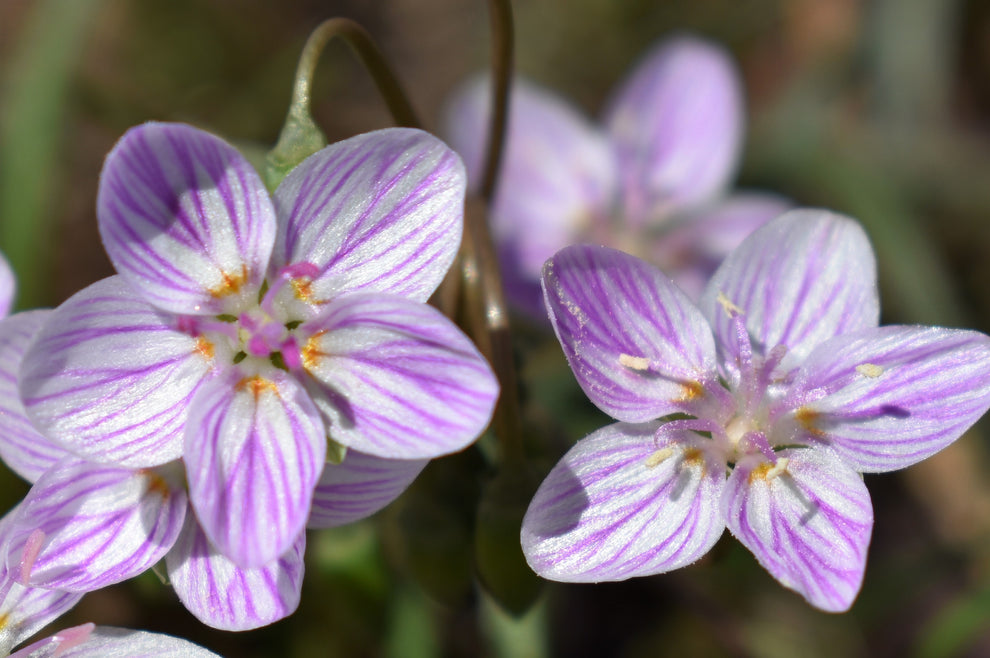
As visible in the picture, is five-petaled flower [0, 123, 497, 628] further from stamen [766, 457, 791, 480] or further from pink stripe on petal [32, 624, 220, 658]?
stamen [766, 457, 791, 480]

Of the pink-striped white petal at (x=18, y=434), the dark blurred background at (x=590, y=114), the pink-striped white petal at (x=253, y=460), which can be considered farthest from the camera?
the dark blurred background at (x=590, y=114)

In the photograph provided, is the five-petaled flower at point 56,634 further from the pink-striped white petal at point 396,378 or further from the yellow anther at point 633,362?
the yellow anther at point 633,362

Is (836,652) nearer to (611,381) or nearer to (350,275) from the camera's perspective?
(611,381)

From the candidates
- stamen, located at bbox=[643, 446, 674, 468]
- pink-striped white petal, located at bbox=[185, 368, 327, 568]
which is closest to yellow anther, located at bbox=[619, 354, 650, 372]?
stamen, located at bbox=[643, 446, 674, 468]

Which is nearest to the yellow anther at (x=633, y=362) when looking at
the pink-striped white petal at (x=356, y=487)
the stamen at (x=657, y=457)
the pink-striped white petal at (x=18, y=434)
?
the stamen at (x=657, y=457)

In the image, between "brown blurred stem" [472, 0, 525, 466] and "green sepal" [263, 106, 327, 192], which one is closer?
"green sepal" [263, 106, 327, 192]

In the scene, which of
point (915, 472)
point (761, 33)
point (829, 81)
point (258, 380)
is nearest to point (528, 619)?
point (258, 380)
